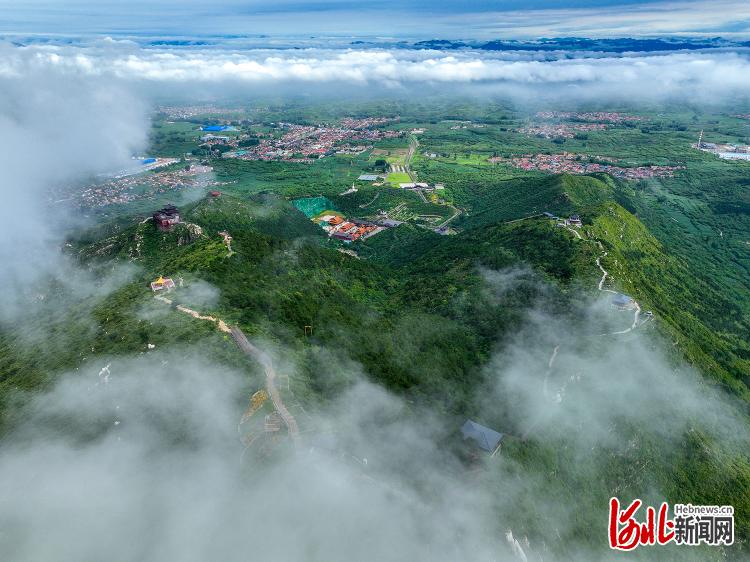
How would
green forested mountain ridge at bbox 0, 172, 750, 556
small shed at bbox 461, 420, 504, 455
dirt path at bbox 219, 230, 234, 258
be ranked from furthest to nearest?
dirt path at bbox 219, 230, 234, 258, green forested mountain ridge at bbox 0, 172, 750, 556, small shed at bbox 461, 420, 504, 455

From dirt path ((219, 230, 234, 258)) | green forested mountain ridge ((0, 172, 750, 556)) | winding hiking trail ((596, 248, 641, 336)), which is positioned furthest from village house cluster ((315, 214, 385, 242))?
winding hiking trail ((596, 248, 641, 336))

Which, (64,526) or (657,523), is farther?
(657,523)

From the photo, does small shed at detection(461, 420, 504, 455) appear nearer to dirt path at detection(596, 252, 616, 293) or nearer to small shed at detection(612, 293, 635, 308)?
small shed at detection(612, 293, 635, 308)

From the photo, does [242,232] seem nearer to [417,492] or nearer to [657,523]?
[417,492]

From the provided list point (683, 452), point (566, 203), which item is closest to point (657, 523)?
point (683, 452)

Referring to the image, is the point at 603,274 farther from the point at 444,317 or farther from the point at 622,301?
the point at 444,317

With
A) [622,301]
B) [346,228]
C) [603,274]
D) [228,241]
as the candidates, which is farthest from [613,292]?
[346,228]
